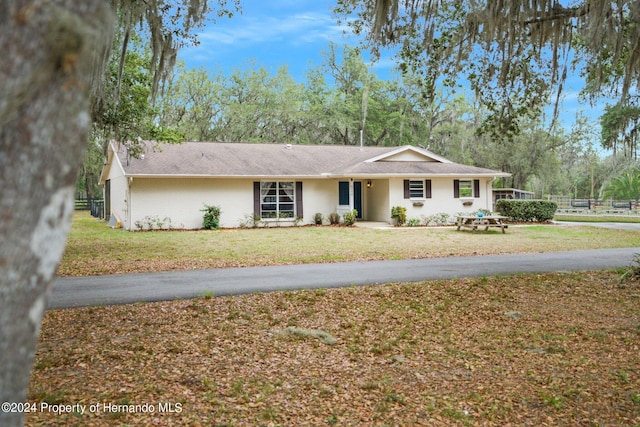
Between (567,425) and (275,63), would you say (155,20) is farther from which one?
(275,63)

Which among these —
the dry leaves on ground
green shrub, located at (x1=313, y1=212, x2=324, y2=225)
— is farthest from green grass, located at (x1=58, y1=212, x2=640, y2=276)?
the dry leaves on ground

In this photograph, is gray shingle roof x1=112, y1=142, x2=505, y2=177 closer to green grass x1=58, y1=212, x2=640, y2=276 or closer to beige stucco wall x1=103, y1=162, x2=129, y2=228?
beige stucco wall x1=103, y1=162, x2=129, y2=228

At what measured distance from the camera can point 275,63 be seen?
130 feet

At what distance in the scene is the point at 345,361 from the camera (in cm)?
470

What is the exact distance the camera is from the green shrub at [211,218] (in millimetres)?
20469

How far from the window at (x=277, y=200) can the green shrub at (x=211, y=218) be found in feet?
6.94

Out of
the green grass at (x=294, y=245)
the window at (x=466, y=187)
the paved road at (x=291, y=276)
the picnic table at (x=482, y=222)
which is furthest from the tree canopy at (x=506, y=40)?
the window at (x=466, y=187)

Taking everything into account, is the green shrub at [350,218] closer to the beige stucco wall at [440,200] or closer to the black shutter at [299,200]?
the beige stucco wall at [440,200]

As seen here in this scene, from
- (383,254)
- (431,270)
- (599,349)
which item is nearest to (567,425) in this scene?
(599,349)

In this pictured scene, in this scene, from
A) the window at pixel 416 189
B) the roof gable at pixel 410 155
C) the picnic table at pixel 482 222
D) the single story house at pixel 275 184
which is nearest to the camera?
the picnic table at pixel 482 222

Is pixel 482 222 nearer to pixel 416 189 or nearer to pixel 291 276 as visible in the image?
pixel 416 189

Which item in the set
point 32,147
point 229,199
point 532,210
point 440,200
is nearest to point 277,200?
point 229,199

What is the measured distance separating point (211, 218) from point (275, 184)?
3.47 metres

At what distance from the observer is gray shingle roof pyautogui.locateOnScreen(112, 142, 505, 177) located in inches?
816
